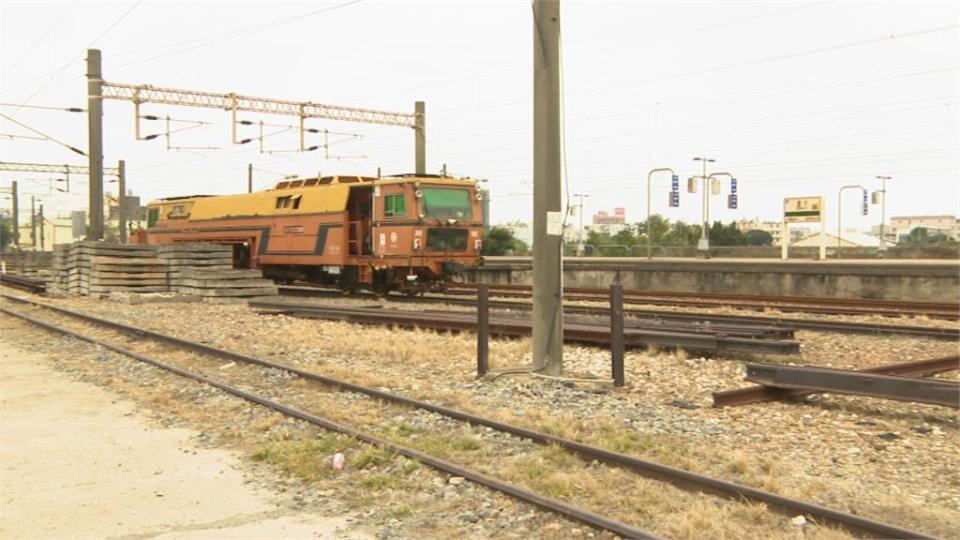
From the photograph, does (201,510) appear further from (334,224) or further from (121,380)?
(334,224)

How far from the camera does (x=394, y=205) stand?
19734 millimetres

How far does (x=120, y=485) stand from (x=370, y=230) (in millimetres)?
15381

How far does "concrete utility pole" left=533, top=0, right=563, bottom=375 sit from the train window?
1079 centimetres

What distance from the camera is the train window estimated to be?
19.6 m

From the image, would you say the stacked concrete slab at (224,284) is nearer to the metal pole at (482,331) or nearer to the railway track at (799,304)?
the railway track at (799,304)

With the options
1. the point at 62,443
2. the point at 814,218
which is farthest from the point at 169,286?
the point at 814,218

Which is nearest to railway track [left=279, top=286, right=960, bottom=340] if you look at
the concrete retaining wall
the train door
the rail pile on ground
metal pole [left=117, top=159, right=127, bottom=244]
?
the train door

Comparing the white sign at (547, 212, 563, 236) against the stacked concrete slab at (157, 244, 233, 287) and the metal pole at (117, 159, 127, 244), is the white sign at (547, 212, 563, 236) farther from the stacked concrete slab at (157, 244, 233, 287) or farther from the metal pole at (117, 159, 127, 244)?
the metal pole at (117, 159, 127, 244)

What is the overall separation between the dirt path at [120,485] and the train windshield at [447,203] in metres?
12.2

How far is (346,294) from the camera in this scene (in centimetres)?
2269

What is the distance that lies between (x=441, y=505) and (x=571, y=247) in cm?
A: 4360

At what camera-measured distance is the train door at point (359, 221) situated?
2084 cm

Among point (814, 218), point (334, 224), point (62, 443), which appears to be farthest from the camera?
point (814, 218)

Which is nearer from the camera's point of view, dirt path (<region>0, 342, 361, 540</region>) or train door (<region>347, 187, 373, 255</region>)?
dirt path (<region>0, 342, 361, 540</region>)
